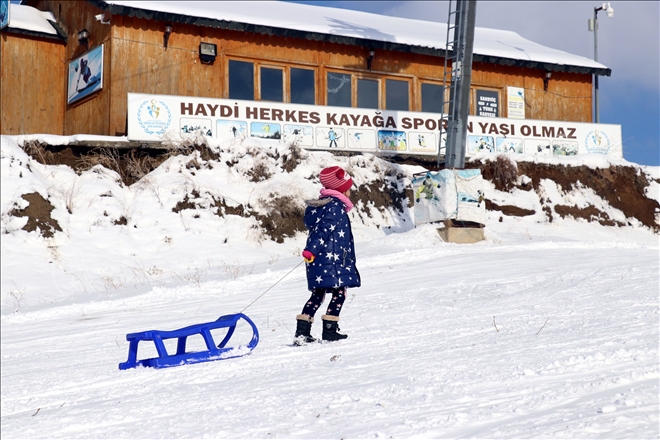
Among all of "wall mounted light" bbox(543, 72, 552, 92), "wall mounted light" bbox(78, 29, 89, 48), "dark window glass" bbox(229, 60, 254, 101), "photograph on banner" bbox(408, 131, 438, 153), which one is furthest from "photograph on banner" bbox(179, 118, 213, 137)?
"wall mounted light" bbox(543, 72, 552, 92)

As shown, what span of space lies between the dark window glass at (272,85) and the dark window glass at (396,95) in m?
3.51

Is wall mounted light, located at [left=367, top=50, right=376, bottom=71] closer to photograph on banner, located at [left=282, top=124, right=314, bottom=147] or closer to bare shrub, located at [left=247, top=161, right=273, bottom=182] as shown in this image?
photograph on banner, located at [left=282, top=124, right=314, bottom=147]

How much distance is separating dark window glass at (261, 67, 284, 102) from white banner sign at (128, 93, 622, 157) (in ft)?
6.55

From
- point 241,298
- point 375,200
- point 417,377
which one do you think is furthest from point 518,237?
point 417,377

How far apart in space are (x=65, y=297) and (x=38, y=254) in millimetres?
2362

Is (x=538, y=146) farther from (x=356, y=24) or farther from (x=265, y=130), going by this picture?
(x=265, y=130)

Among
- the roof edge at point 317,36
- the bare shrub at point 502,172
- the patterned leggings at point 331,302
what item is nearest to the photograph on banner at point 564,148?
the bare shrub at point 502,172

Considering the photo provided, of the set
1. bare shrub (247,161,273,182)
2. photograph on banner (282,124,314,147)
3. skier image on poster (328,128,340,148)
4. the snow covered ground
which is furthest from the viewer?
skier image on poster (328,128,340,148)

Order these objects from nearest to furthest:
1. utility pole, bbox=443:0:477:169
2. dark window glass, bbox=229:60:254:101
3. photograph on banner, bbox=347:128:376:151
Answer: utility pole, bbox=443:0:477:169 < photograph on banner, bbox=347:128:376:151 < dark window glass, bbox=229:60:254:101

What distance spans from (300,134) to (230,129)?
197 centimetres

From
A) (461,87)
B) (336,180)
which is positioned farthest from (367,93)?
(336,180)

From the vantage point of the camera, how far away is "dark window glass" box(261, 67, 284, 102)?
23031 millimetres

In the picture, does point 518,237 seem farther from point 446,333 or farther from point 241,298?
point 446,333

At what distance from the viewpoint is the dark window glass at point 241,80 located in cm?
2261
